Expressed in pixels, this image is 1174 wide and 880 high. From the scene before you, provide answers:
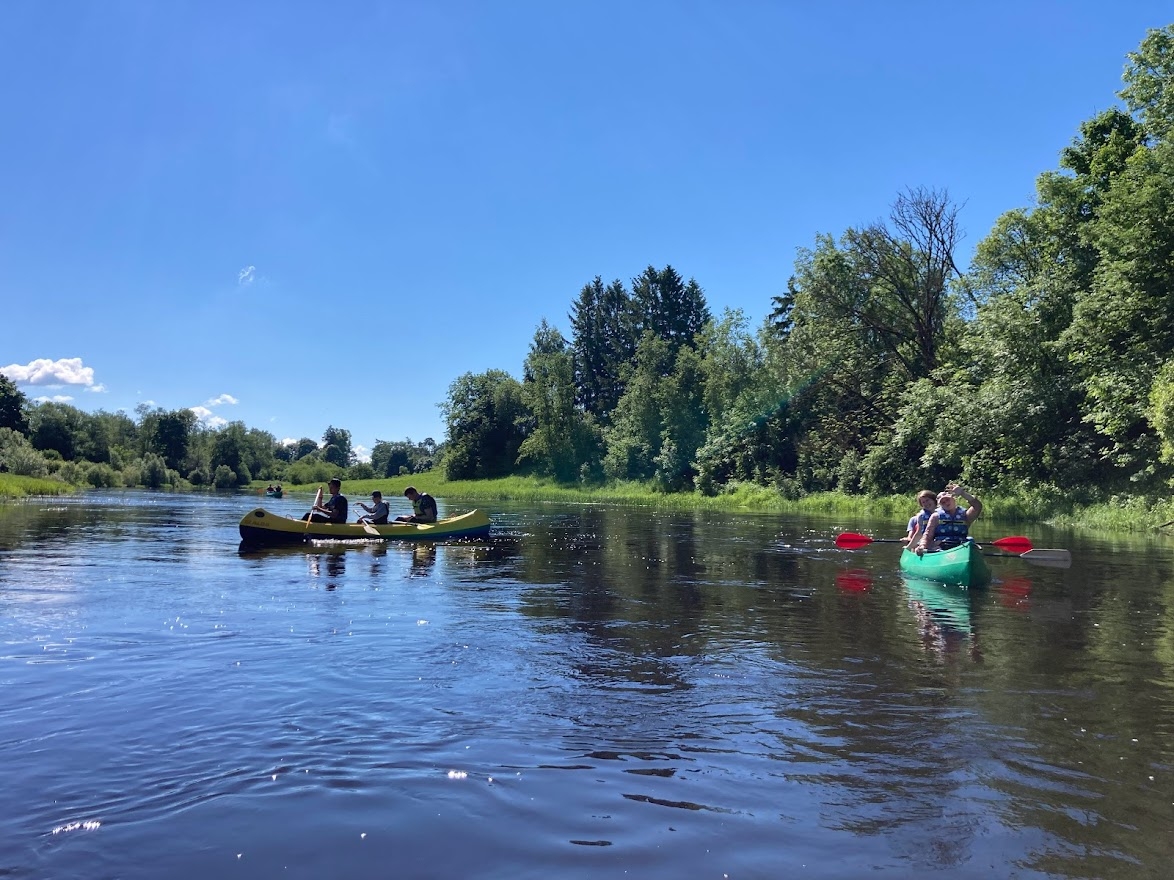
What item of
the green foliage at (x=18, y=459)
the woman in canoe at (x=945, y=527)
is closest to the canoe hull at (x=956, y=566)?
the woman in canoe at (x=945, y=527)

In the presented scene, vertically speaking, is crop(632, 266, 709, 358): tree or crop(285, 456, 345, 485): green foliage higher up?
crop(632, 266, 709, 358): tree

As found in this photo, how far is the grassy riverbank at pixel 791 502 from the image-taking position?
25.7m

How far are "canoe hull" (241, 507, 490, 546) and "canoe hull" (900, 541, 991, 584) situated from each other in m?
12.2

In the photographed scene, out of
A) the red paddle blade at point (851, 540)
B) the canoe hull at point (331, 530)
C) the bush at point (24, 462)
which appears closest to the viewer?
the red paddle blade at point (851, 540)

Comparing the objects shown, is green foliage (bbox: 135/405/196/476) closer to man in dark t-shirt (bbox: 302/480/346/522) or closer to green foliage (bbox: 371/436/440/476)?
green foliage (bbox: 371/436/440/476)

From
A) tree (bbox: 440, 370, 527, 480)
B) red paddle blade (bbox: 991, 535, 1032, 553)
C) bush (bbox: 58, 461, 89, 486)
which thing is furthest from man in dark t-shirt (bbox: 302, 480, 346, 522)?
tree (bbox: 440, 370, 527, 480)

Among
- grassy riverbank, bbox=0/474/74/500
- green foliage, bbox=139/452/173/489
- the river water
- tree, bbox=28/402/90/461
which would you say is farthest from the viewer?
green foliage, bbox=139/452/173/489

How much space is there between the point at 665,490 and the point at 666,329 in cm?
2661

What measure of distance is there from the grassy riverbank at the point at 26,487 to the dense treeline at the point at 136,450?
12.8 feet

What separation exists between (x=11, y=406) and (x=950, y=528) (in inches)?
3170

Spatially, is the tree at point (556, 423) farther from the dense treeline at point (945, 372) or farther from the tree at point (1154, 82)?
the tree at point (1154, 82)

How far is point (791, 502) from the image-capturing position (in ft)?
144

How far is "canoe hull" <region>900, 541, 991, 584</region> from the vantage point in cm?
1339

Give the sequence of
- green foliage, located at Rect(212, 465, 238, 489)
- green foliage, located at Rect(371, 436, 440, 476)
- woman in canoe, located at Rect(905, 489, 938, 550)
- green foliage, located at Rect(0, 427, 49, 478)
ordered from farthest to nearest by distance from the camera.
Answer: green foliage, located at Rect(371, 436, 440, 476)
green foliage, located at Rect(212, 465, 238, 489)
green foliage, located at Rect(0, 427, 49, 478)
woman in canoe, located at Rect(905, 489, 938, 550)
